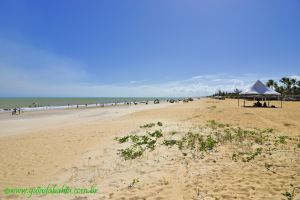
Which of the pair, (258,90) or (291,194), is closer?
(291,194)

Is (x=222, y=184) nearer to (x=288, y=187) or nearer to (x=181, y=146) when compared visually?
(x=288, y=187)

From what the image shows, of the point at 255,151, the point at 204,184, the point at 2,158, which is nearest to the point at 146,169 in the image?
the point at 204,184

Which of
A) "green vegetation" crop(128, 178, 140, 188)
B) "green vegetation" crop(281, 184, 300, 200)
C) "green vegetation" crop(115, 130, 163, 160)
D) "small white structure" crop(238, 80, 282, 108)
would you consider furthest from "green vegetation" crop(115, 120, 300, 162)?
"small white structure" crop(238, 80, 282, 108)

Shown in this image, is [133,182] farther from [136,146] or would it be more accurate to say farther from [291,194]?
[136,146]

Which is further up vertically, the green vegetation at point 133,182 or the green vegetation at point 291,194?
the green vegetation at point 291,194

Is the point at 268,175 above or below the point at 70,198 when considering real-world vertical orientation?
above

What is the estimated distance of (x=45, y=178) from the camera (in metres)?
8.08

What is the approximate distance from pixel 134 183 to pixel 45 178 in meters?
3.16

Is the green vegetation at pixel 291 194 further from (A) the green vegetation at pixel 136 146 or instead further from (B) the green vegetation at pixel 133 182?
(A) the green vegetation at pixel 136 146

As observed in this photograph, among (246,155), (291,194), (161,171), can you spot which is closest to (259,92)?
(246,155)

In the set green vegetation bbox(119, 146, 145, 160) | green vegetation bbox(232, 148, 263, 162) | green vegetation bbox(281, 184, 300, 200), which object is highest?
green vegetation bbox(232, 148, 263, 162)

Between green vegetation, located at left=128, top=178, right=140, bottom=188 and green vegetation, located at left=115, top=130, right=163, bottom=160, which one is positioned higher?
green vegetation, located at left=115, top=130, right=163, bottom=160

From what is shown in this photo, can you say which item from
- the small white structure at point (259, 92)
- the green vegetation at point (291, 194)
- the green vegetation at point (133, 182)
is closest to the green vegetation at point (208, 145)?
the green vegetation at point (133, 182)

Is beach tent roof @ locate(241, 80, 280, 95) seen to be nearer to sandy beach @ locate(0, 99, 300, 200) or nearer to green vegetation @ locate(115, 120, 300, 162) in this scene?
green vegetation @ locate(115, 120, 300, 162)
